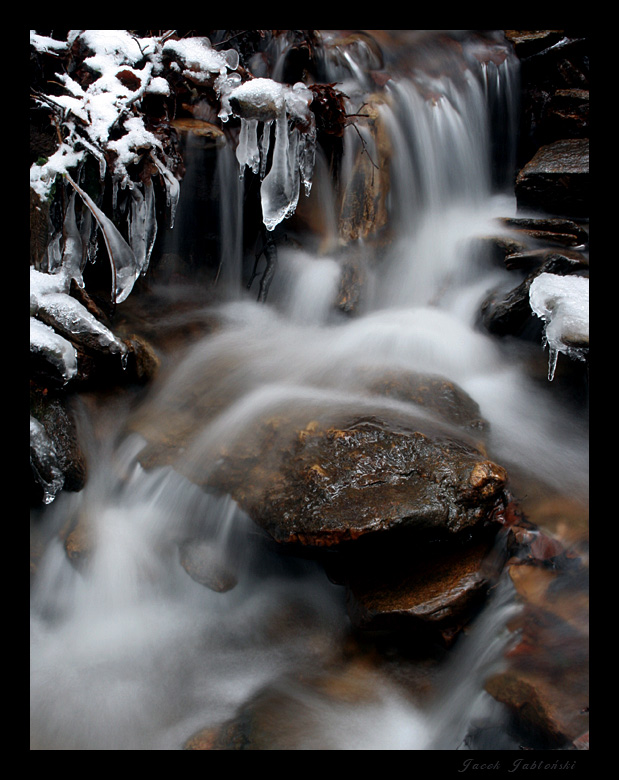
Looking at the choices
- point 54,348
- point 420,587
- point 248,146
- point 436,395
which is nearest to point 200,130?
point 248,146

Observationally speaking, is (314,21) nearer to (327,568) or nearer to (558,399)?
(558,399)

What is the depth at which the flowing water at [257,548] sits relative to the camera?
229cm

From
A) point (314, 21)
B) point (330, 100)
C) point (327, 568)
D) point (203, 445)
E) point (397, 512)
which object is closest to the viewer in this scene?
point (397, 512)

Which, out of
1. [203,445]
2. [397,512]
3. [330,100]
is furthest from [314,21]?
[397,512]

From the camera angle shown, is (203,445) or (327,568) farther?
(203,445)

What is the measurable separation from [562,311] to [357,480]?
1.99 m

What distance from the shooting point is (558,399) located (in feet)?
11.9

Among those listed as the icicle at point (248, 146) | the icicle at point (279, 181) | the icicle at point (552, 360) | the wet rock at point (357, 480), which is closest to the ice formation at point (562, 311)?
the icicle at point (552, 360)

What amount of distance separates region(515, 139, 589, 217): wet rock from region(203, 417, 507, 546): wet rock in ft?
11.8

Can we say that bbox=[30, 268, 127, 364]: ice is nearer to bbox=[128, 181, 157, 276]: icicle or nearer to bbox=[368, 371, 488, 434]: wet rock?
bbox=[128, 181, 157, 276]: icicle

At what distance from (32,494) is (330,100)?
13.7ft

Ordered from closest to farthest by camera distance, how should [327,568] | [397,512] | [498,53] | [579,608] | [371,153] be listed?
[579,608] < [397,512] < [327,568] < [371,153] < [498,53]

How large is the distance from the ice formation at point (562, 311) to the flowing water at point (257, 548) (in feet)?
1.49

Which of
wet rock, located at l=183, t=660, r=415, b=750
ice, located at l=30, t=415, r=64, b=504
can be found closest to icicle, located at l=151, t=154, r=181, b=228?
ice, located at l=30, t=415, r=64, b=504
